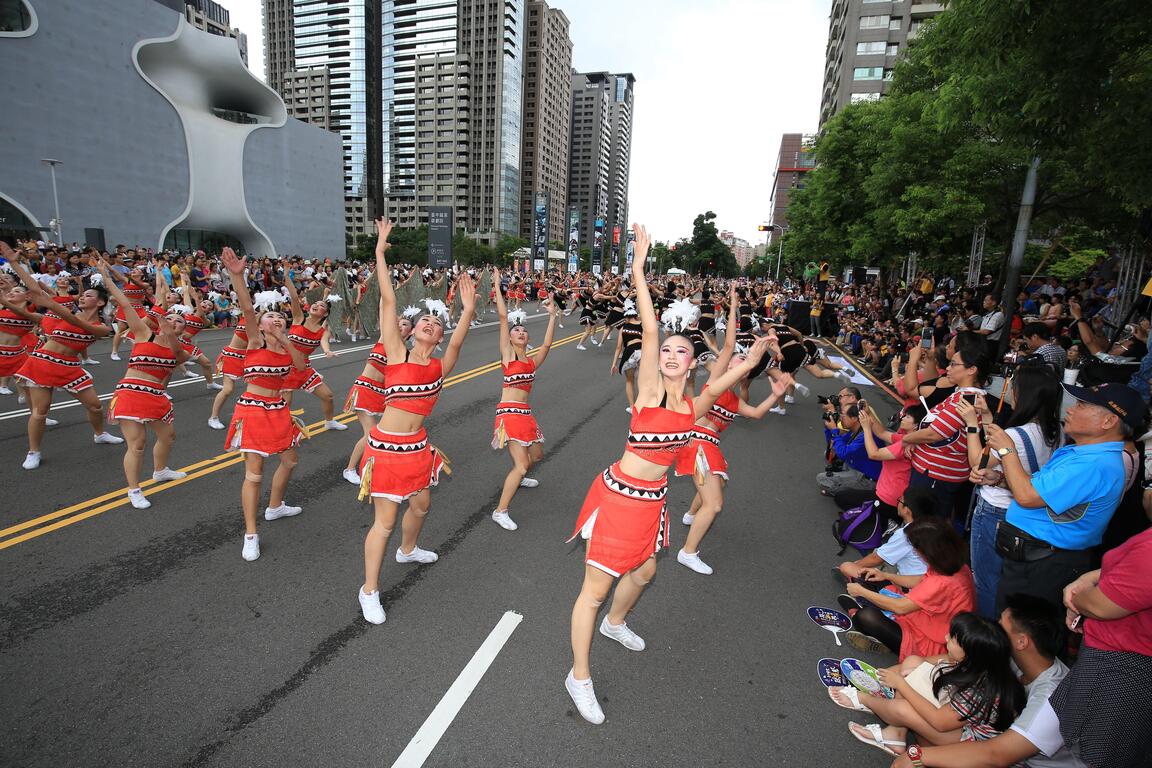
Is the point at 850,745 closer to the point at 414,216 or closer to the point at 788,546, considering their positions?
the point at 788,546

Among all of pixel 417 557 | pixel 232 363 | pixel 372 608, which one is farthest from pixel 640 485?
pixel 232 363

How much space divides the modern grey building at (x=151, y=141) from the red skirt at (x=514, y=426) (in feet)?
86.5

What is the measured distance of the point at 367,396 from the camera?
6293mm

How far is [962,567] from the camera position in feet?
11.2

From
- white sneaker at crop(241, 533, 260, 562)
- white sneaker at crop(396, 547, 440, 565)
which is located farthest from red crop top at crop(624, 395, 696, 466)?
white sneaker at crop(241, 533, 260, 562)

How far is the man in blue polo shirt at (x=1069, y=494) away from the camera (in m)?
2.91

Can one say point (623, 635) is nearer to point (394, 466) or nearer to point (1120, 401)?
point (394, 466)

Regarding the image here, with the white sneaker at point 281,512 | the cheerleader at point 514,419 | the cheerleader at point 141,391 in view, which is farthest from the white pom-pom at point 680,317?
the cheerleader at point 141,391

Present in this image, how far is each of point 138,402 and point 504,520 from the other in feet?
12.0

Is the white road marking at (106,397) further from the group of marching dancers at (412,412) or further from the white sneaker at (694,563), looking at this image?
the white sneaker at (694,563)

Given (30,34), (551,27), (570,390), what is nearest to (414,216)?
(551,27)

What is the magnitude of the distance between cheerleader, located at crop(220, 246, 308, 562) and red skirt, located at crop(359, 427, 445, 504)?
124 cm

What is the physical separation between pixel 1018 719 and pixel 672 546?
2.87 metres

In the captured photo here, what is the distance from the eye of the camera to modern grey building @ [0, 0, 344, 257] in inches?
1356
